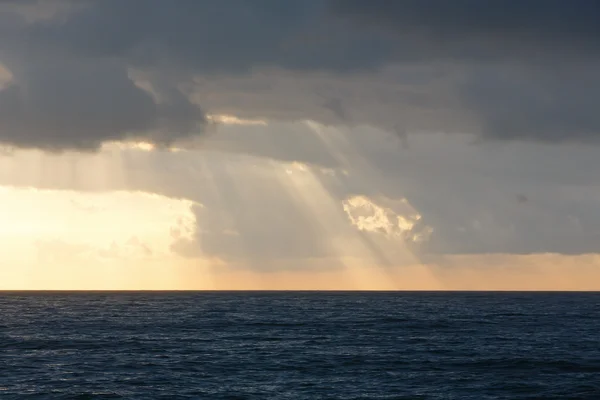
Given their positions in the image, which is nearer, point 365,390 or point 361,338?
point 365,390

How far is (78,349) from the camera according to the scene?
88.1m

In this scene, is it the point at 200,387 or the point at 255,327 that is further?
the point at 255,327

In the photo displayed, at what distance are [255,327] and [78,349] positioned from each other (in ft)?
123

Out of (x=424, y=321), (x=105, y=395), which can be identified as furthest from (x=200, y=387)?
(x=424, y=321)

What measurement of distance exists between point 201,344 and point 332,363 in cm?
2318

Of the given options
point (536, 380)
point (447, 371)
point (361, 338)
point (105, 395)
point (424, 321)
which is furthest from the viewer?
point (424, 321)

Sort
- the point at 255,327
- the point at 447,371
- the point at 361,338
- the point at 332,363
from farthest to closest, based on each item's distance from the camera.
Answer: the point at 255,327 → the point at 361,338 → the point at 332,363 → the point at 447,371

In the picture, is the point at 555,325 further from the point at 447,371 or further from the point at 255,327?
the point at 447,371

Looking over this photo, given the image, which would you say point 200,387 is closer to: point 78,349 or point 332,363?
point 332,363

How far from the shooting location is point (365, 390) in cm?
6081

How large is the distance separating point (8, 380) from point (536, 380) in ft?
140

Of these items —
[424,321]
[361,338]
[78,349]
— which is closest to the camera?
[78,349]

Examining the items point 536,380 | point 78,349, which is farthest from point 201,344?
point 536,380

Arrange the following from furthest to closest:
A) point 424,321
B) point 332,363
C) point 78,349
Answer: point 424,321 → point 78,349 → point 332,363
